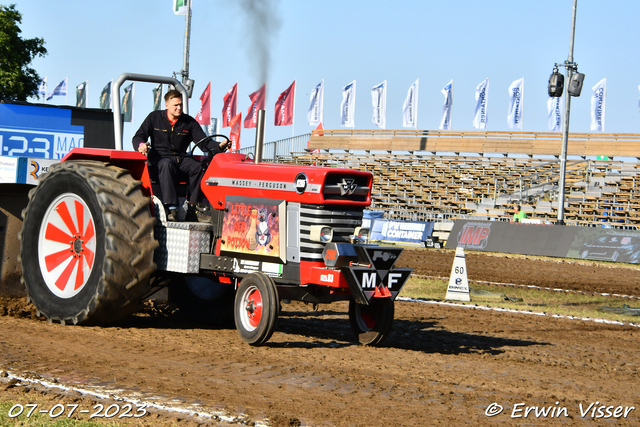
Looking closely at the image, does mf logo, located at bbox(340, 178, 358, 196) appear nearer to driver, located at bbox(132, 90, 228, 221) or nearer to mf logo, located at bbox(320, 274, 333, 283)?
mf logo, located at bbox(320, 274, 333, 283)

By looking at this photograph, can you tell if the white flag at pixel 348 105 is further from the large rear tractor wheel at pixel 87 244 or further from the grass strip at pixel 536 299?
the large rear tractor wheel at pixel 87 244

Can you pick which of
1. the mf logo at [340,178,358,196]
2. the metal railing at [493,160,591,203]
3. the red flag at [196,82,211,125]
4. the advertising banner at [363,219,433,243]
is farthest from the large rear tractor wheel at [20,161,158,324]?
the red flag at [196,82,211,125]

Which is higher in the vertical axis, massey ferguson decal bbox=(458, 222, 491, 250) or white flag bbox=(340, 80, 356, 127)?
white flag bbox=(340, 80, 356, 127)

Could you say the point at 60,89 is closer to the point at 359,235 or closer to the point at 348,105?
the point at 348,105

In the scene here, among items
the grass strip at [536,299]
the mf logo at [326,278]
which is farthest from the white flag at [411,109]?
the mf logo at [326,278]

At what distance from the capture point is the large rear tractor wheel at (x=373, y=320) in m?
6.79

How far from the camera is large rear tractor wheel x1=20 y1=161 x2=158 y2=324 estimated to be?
647 cm

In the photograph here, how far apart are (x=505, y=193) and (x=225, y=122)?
16638mm

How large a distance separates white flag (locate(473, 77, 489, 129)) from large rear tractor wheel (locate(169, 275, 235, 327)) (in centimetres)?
3411

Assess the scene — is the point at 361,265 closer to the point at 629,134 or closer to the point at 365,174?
the point at 365,174

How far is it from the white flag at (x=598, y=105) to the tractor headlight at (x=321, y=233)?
34.8 m

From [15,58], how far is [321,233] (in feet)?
104

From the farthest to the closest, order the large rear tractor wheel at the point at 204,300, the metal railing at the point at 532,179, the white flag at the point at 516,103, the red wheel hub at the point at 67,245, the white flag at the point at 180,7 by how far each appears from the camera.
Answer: the white flag at the point at 516,103 → the metal railing at the point at 532,179 → the white flag at the point at 180,7 → the large rear tractor wheel at the point at 204,300 → the red wheel hub at the point at 67,245

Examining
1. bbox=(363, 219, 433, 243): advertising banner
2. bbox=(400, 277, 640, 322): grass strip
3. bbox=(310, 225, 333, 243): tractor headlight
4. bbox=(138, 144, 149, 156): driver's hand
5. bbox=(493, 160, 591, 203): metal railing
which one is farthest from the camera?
bbox=(493, 160, 591, 203): metal railing
